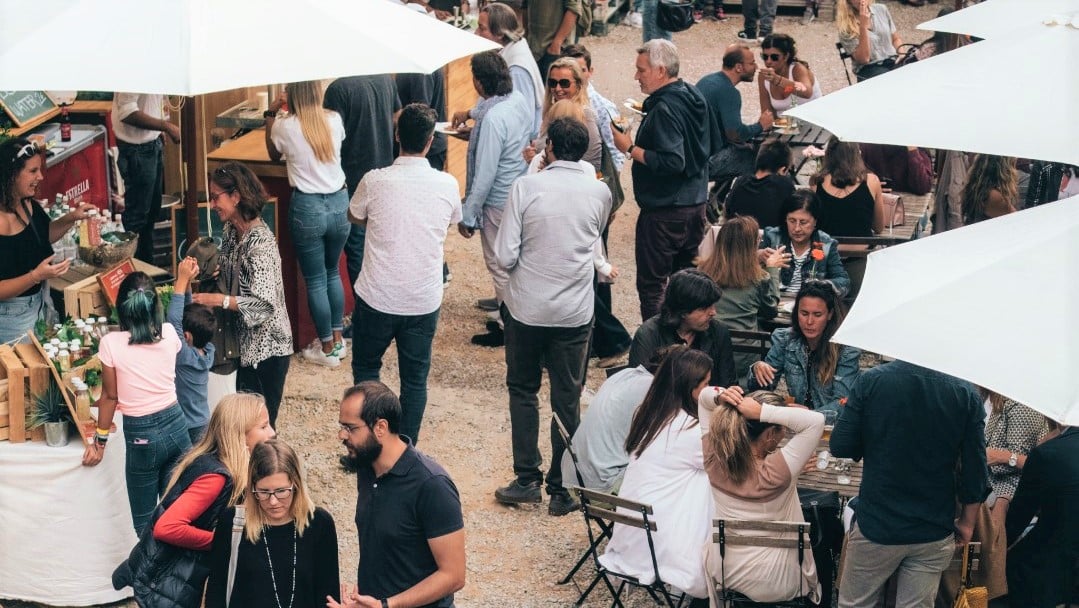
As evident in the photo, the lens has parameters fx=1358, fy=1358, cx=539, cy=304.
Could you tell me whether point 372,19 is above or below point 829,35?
above

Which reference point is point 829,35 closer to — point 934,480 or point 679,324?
point 679,324

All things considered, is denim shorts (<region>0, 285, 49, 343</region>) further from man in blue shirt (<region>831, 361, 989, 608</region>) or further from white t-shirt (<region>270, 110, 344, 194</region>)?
man in blue shirt (<region>831, 361, 989, 608</region>)

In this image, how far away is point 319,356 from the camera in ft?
29.2

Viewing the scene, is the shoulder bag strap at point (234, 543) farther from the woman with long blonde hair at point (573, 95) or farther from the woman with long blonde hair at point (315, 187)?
the woman with long blonde hair at point (573, 95)

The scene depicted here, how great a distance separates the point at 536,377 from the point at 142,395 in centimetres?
211

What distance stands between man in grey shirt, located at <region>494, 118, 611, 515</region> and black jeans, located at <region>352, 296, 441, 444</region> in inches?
18.0

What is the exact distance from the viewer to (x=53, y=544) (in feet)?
20.3

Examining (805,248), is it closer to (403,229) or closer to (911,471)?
(403,229)

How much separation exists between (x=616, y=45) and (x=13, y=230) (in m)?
11.8

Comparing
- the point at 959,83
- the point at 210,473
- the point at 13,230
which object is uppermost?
the point at 959,83

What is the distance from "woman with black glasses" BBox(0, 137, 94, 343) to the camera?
660cm

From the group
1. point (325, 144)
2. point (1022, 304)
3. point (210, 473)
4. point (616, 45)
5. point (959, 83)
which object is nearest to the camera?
point (1022, 304)

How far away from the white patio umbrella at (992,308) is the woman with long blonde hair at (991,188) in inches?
145

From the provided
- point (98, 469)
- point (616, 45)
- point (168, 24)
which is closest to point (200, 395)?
point (98, 469)
